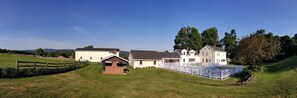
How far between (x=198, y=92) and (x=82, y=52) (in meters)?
49.6

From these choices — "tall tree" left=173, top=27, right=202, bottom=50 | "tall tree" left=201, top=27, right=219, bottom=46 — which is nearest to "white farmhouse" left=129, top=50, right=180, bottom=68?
"tall tree" left=173, top=27, right=202, bottom=50

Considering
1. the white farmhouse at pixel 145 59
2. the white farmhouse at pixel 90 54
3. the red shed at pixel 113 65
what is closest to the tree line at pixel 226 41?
the white farmhouse at pixel 145 59

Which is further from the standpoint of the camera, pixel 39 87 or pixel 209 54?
pixel 209 54

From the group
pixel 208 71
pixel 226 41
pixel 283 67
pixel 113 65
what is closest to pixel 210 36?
pixel 226 41

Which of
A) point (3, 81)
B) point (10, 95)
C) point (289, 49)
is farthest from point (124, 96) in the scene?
point (289, 49)

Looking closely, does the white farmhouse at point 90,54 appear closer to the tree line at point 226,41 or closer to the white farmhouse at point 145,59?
the white farmhouse at point 145,59

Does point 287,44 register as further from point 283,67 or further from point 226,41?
point 283,67

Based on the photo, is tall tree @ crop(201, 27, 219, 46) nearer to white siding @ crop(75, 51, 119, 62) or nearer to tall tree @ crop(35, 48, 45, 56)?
white siding @ crop(75, 51, 119, 62)

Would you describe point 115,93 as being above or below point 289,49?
below

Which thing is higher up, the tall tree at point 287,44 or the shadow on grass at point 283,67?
the tall tree at point 287,44

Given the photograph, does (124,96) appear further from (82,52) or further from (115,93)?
(82,52)

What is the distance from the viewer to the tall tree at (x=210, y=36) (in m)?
77.9

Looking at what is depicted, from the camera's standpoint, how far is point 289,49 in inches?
2409

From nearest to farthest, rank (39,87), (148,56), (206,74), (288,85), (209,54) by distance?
(39,87) → (288,85) → (206,74) → (148,56) → (209,54)
